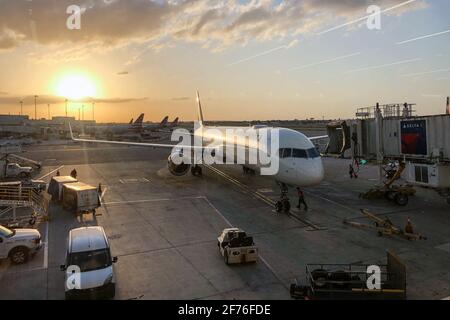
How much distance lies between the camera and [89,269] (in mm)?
11914

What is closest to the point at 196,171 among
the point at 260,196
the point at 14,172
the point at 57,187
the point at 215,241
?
the point at 260,196

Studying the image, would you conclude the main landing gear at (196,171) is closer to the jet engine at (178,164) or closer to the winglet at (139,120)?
the jet engine at (178,164)

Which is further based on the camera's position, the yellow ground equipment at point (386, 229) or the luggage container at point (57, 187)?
the luggage container at point (57, 187)

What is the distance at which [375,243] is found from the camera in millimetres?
16641

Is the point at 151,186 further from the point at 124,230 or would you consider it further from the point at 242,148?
the point at 124,230

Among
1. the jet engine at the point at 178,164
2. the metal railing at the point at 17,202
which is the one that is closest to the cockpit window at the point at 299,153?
the jet engine at the point at 178,164

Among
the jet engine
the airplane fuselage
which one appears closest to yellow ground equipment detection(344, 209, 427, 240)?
the airplane fuselage

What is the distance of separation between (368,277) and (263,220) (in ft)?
27.9

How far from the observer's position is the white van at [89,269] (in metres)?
11.3

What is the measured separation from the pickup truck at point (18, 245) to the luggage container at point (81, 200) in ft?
21.7

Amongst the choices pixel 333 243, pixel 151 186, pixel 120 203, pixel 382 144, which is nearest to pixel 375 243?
pixel 333 243

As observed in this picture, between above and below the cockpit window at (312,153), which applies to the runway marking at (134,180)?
below

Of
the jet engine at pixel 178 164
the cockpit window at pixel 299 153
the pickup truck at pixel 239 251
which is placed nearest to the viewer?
the pickup truck at pixel 239 251
